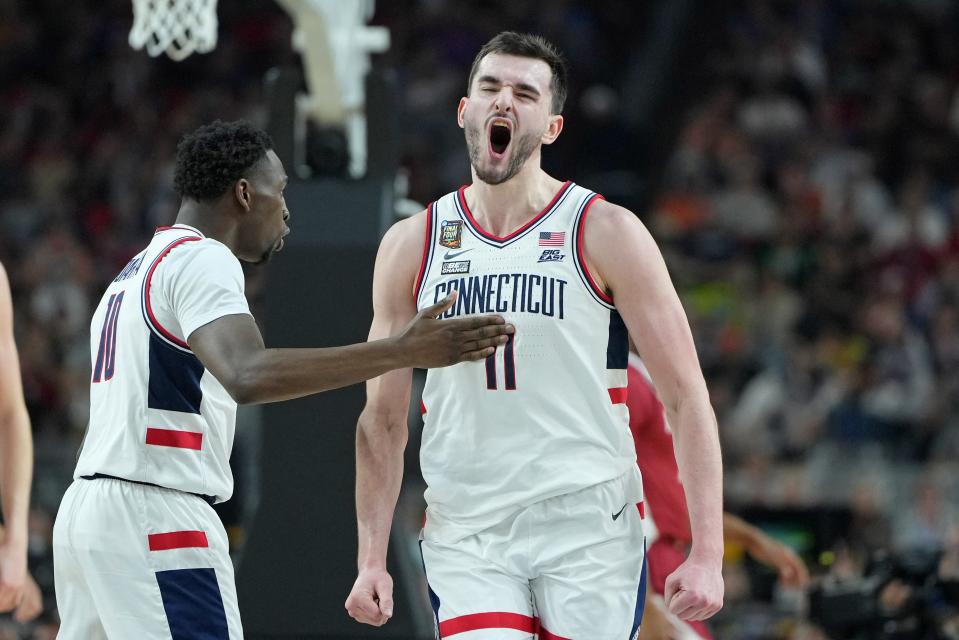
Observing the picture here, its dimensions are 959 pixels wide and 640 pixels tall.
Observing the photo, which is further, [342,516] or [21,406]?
[342,516]

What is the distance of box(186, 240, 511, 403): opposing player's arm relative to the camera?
3855 mm

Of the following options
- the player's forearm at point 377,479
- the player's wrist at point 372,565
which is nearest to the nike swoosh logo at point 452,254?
the player's forearm at point 377,479

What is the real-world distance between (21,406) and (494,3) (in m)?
13.0

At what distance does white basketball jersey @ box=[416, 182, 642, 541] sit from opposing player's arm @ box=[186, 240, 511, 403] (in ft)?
A: 1.04

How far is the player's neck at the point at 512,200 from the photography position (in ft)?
14.7

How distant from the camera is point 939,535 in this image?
1025cm

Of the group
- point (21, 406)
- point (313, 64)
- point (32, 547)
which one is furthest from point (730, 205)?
point (21, 406)

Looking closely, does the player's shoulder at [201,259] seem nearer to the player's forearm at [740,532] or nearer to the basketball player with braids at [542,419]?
the basketball player with braids at [542,419]

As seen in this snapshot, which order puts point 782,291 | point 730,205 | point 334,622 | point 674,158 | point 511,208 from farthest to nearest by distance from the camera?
point 674,158 < point 730,205 < point 782,291 < point 334,622 < point 511,208

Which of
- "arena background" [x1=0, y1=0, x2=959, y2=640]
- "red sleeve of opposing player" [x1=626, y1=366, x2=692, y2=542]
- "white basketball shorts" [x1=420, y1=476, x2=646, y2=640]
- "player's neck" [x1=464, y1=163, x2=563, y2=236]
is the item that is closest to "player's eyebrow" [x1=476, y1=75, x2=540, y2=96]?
"player's neck" [x1=464, y1=163, x2=563, y2=236]

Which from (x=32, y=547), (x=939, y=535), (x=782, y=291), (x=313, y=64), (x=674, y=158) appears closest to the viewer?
(x=313, y=64)

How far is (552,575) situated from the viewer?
417 centimetres

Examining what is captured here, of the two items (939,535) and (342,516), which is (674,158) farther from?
(342,516)

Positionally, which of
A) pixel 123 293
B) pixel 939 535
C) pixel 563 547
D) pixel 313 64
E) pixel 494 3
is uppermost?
pixel 494 3
